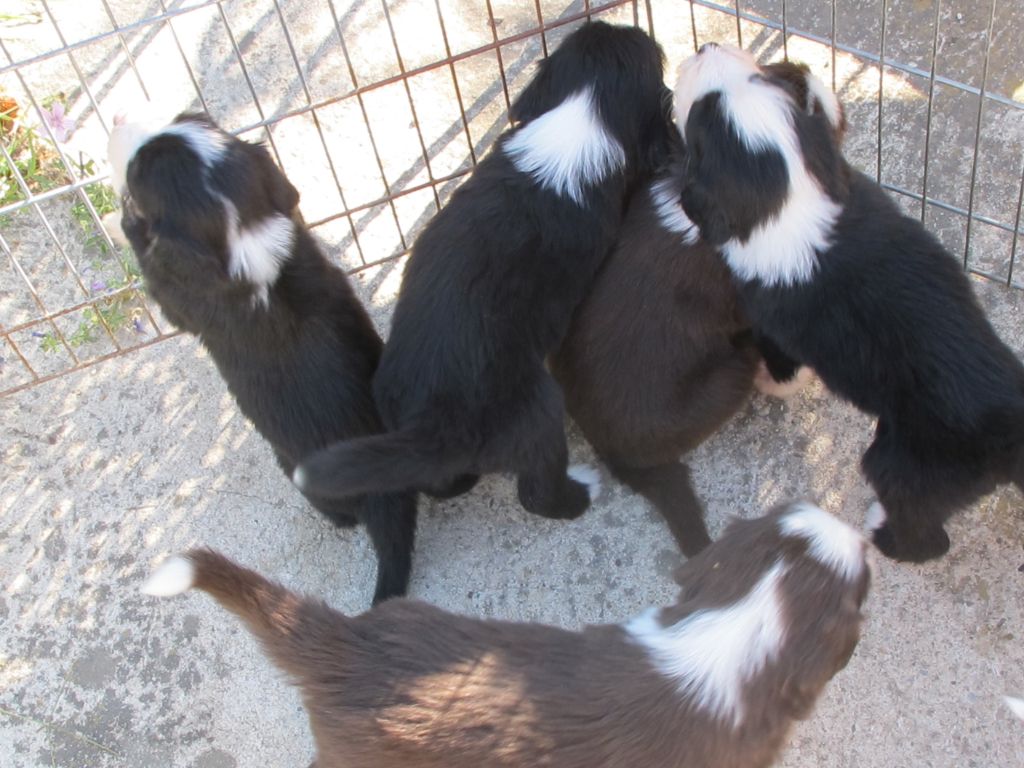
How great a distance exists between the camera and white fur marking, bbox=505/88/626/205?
7.61ft

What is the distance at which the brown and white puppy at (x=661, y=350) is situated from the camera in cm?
229

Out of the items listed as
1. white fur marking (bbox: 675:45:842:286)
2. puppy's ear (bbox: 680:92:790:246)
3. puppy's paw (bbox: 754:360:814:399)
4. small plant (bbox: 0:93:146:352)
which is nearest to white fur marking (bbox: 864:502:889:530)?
puppy's paw (bbox: 754:360:814:399)

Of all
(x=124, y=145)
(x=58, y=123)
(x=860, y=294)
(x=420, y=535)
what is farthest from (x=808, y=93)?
(x=58, y=123)

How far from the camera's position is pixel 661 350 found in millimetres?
2287

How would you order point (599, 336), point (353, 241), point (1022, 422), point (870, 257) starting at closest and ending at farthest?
point (1022, 422) → point (870, 257) → point (599, 336) → point (353, 241)

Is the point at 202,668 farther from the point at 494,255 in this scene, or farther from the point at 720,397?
the point at 720,397

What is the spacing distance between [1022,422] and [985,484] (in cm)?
13

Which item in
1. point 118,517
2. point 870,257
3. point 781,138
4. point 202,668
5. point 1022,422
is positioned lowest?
point 202,668

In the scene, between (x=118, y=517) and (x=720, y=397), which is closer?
(x=720, y=397)

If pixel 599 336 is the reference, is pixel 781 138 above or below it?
above

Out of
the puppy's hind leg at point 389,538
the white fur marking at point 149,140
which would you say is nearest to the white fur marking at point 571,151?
the white fur marking at point 149,140

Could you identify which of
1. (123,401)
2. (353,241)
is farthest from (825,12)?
(123,401)

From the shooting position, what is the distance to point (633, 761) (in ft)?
5.64

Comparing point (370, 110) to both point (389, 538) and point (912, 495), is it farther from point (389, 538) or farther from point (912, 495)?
point (912, 495)
